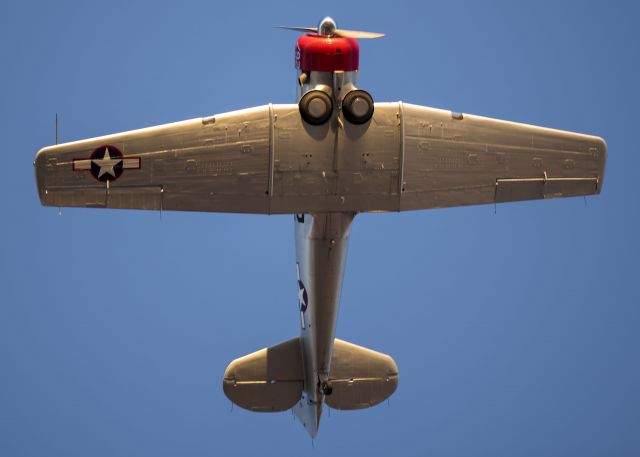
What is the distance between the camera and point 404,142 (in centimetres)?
2314

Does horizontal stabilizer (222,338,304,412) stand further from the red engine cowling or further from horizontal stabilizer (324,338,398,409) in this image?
the red engine cowling

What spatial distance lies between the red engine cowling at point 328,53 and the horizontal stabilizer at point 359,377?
13.4 feet

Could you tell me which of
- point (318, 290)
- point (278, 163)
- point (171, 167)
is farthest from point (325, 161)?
point (318, 290)

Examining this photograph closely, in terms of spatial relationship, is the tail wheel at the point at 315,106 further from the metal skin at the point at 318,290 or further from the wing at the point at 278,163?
the metal skin at the point at 318,290

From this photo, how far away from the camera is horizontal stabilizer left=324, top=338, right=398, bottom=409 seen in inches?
1001

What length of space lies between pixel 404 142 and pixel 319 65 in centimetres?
133

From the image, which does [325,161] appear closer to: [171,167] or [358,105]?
[358,105]

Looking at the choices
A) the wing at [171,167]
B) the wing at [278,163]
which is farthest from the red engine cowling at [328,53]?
the wing at [171,167]

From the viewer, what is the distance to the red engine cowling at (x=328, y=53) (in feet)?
Answer: 75.2

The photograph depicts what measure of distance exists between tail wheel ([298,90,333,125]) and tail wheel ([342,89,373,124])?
0.21 metres

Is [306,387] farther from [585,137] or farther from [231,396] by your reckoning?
[585,137]

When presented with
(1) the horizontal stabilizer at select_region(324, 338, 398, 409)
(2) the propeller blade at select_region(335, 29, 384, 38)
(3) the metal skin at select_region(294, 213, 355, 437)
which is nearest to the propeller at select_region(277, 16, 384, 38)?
(2) the propeller blade at select_region(335, 29, 384, 38)

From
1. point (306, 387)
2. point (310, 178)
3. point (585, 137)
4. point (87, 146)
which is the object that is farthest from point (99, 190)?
point (585, 137)

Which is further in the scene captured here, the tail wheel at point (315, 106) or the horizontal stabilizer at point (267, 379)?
the horizontal stabilizer at point (267, 379)
